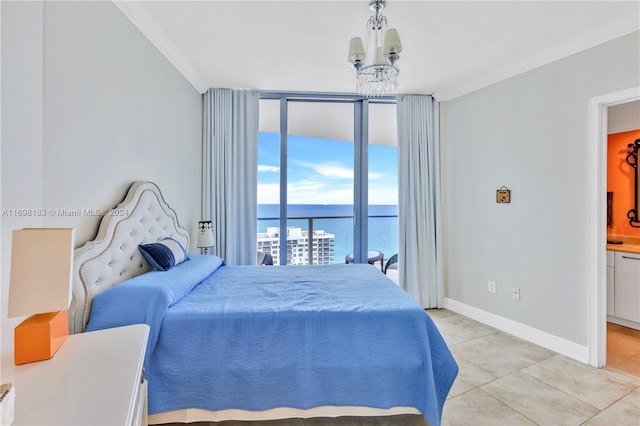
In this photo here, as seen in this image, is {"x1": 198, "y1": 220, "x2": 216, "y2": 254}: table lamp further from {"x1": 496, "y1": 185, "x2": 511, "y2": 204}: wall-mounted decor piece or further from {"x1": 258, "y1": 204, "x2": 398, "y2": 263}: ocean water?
{"x1": 496, "y1": 185, "x2": 511, "y2": 204}: wall-mounted decor piece

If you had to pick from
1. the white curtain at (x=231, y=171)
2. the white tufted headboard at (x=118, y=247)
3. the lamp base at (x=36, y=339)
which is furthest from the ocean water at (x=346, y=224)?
the lamp base at (x=36, y=339)

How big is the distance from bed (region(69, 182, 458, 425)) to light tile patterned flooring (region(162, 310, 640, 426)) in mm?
256

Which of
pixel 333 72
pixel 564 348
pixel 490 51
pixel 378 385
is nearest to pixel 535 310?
pixel 564 348

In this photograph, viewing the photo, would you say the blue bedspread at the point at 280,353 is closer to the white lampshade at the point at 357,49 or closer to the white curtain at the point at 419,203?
the white lampshade at the point at 357,49

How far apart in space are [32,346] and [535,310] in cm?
350

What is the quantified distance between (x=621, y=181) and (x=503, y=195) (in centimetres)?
174

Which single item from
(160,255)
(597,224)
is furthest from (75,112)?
(597,224)

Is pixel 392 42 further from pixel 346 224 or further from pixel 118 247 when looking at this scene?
pixel 346 224

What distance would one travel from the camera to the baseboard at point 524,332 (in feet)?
7.97

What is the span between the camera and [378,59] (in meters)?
1.96

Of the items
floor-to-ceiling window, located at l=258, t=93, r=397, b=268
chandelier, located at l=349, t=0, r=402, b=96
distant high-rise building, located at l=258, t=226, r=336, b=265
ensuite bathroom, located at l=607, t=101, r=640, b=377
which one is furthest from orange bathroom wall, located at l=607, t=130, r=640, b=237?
distant high-rise building, located at l=258, t=226, r=336, b=265

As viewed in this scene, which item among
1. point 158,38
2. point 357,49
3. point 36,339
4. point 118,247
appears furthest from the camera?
point 158,38

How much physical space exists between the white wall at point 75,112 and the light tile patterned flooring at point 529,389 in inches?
59.9

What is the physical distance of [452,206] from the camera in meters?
3.55
